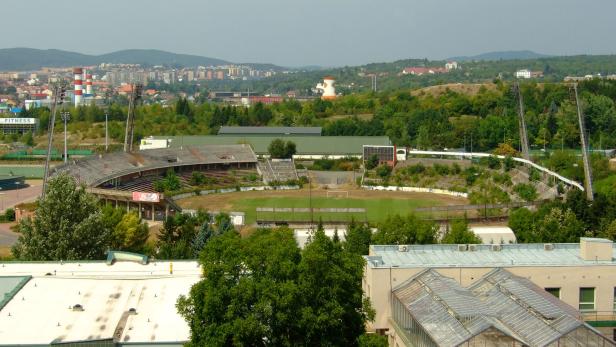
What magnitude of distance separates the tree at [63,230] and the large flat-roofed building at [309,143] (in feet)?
120

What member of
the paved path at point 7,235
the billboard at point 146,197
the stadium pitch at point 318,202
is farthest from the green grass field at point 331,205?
the paved path at point 7,235

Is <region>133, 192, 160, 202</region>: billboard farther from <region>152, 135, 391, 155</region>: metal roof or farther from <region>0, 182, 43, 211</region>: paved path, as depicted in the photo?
<region>152, 135, 391, 155</region>: metal roof

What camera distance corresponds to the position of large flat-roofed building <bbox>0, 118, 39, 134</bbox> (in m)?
78.7

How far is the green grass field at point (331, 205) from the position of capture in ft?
123

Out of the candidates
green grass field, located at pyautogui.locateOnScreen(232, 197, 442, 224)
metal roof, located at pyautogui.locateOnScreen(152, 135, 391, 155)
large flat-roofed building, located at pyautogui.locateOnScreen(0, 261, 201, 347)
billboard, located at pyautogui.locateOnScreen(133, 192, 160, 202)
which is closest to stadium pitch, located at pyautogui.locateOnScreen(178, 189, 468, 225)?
green grass field, located at pyautogui.locateOnScreen(232, 197, 442, 224)

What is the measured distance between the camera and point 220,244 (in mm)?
13828

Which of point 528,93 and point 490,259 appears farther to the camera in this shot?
point 528,93

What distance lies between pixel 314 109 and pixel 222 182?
33.6 m

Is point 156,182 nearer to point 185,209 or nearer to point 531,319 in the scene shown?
point 185,209

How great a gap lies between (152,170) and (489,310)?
38.7m

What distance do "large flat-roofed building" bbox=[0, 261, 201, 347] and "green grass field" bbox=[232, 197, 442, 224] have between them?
18484 mm

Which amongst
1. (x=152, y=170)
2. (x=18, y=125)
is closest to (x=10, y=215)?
(x=152, y=170)

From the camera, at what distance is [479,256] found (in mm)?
17625

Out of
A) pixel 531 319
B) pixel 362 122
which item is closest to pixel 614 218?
pixel 531 319
